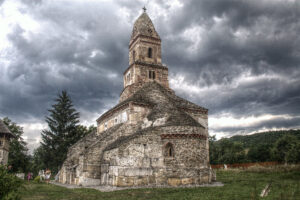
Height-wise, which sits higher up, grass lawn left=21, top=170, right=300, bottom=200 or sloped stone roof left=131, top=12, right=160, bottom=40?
sloped stone roof left=131, top=12, right=160, bottom=40

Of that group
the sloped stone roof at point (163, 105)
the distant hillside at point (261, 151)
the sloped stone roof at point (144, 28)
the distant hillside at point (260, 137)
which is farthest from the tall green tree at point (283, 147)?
the sloped stone roof at point (144, 28)

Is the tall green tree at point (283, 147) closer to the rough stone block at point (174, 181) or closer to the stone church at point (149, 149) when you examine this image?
the stone church at point (149, 149)

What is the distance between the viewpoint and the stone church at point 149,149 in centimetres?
1480

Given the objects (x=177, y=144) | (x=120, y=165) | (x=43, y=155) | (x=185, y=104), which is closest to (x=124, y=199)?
(x=120, y=165)

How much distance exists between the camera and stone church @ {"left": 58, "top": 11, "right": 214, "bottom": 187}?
48.5 ft

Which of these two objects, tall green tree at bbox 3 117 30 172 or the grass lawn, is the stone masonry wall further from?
tall green tree at bbox 3 117 30 172

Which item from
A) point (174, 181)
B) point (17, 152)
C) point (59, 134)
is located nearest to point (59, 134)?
point (59, 134)

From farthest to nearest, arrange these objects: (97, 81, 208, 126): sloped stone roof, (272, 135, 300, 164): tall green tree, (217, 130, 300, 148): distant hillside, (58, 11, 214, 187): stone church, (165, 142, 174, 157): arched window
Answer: (217, 130, 300, 148): distant hillside → (272, 135, 300, 164): tall green tree → (97, 81, 208, 126): sloped stone roof → (165, 142, 174, 157): arched window → (58, 11, 214, 187): stone church

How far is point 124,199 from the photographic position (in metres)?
9.88

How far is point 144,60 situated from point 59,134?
69.8 feet

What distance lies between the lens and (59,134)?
1516 inches

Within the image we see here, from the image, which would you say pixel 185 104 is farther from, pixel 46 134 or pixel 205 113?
pixel 46 134

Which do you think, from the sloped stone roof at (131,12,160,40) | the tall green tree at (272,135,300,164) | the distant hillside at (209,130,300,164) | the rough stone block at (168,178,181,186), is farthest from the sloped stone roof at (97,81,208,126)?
the tall green tree at (272,135,300,164)

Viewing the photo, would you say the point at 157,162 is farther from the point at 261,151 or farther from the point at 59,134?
the point at 261,151
